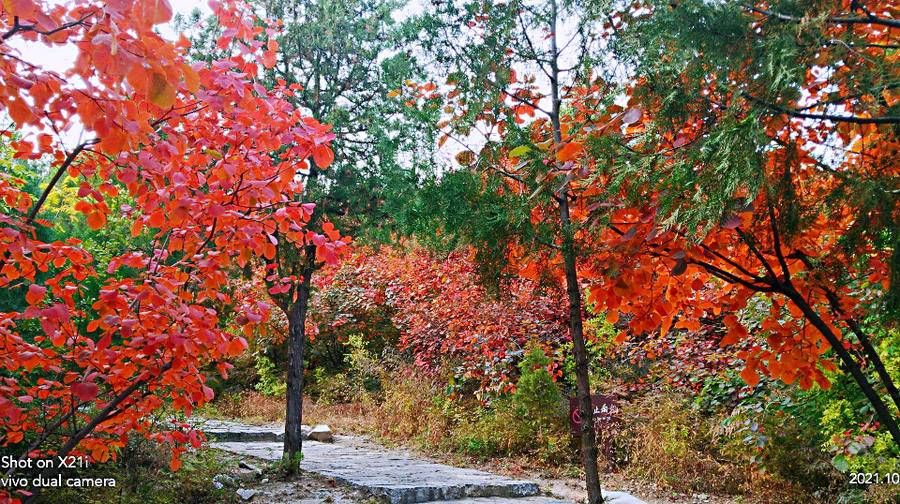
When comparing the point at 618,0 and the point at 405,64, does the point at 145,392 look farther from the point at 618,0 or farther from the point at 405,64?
the point at 618,0

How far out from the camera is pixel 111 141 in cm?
146

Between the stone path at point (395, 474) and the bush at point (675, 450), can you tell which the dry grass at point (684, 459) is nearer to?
the bush at point (675, 450)

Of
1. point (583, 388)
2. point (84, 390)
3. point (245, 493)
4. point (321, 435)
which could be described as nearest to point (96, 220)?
point (84, 390)

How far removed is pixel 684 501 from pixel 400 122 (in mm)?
4174

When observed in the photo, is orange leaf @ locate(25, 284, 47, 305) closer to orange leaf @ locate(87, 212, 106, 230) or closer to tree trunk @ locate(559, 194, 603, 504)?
orange leaf @ locate(87, 212, 106, 230)

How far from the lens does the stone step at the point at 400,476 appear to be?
520cm

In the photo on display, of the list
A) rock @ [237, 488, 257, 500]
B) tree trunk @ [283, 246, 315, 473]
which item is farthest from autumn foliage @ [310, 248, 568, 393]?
rock @ [237, 488, 257, 500]

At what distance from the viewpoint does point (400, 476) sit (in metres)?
5.85

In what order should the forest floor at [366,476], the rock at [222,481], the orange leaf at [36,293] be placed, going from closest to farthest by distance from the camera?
1. the orange leaf at [36,293]
2. the rock at [222,481]
3. the forest floor at [366,476]

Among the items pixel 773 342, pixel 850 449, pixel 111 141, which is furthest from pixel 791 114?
pixel 850 449

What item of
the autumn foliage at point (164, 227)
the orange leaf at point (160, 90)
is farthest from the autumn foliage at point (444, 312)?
the orange leaf at point (160, 90)

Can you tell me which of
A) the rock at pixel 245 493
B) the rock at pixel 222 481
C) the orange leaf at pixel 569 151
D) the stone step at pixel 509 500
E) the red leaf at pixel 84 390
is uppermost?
the orange leaf at pixel 569 151

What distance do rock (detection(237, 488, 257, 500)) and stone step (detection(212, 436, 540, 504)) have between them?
75 cm

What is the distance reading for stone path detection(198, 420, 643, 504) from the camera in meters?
5.22
